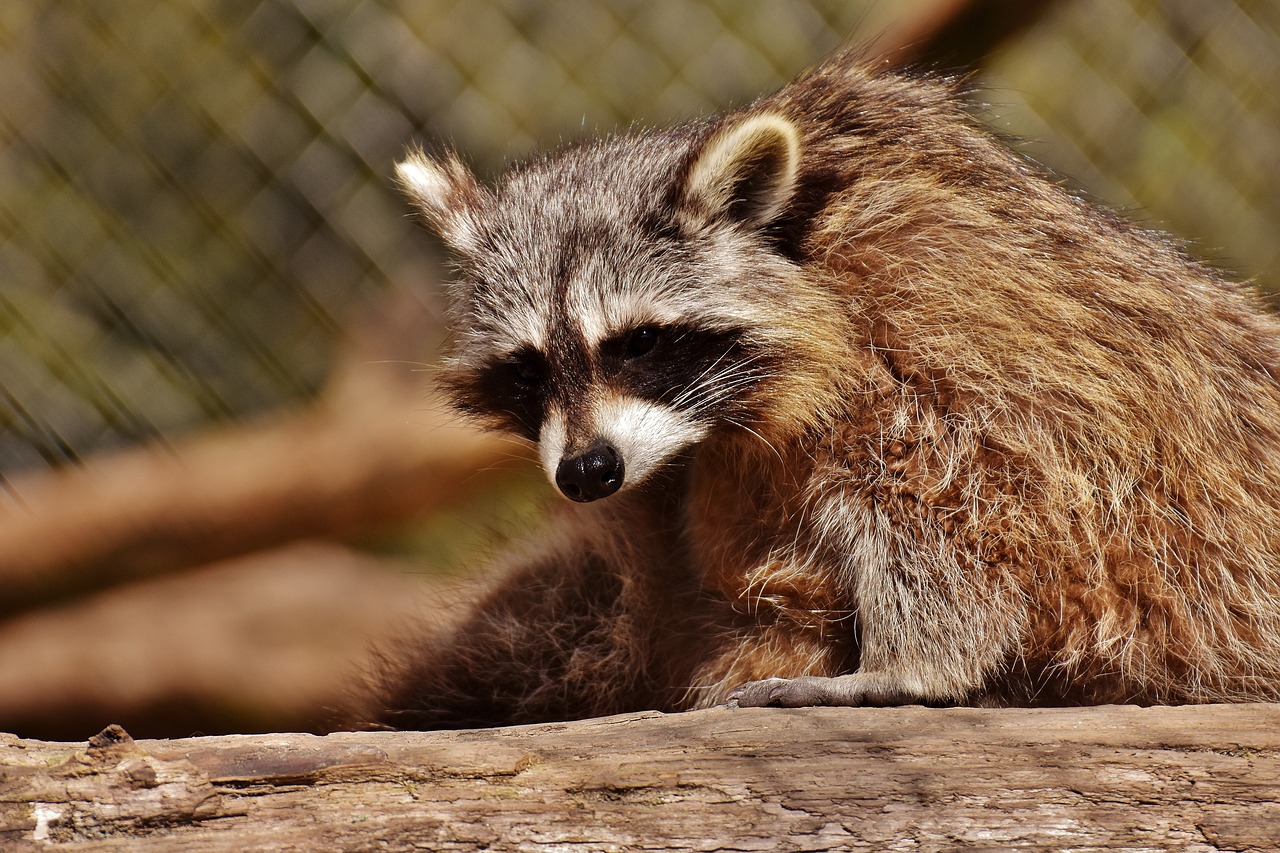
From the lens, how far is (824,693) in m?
2.46

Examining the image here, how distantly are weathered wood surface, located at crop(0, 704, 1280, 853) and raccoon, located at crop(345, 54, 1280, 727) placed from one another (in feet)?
0.87

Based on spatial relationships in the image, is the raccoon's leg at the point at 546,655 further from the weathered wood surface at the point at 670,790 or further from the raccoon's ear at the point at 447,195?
the raccoon's ear at the point at 447,195

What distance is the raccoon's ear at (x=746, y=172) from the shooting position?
2697mm

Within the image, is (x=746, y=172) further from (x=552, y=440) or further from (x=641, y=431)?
(x=552, y=440)

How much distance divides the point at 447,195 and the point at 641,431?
1.04 m

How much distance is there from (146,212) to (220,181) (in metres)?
0.46

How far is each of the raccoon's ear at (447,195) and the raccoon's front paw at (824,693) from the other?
53.6 inches

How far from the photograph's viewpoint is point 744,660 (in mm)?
2795

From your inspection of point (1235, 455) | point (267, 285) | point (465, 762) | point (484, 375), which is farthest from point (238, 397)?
point (1235, 455)

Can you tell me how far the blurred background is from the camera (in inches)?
211

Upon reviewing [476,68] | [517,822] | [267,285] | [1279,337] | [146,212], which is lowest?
[517,822]

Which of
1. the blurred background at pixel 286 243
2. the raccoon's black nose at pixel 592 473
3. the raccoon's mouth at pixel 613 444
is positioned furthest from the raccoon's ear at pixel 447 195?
the blurred background at pixel 286 243

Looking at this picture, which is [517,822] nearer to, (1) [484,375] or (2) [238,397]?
(1) [484,375]

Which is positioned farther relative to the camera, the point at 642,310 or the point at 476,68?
the point at 476,68
